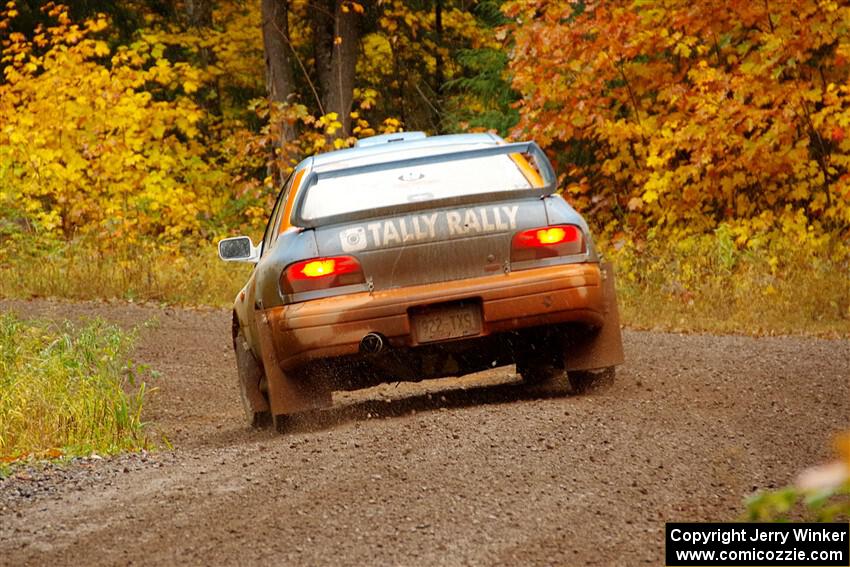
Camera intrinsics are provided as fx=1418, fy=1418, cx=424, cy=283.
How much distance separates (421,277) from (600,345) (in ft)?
4.04

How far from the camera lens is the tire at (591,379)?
8.51 meters

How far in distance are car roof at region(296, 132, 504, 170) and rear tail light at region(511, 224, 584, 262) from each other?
92 cm

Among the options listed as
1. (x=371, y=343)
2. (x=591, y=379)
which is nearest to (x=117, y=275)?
(x=591, y=379)

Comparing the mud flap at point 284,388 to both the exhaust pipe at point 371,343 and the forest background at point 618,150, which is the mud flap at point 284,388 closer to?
the exhaust pipe at point 371,343

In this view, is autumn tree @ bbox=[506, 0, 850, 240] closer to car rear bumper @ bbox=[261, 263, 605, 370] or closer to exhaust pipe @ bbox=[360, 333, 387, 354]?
car rear bumper @ bbox=[261, 263, 605, 370]

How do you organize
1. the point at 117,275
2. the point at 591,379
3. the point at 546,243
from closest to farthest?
the point at 546,243
the point at 591,379
the point at 117,275

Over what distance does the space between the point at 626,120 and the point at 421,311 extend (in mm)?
12979

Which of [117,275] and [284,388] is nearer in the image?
[284,388]

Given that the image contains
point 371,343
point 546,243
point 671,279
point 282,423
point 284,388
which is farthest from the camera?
point 671,279

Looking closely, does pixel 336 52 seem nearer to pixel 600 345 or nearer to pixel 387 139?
pixel 387 139

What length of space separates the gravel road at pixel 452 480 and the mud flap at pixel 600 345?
21cm

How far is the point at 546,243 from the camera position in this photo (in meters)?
7.80

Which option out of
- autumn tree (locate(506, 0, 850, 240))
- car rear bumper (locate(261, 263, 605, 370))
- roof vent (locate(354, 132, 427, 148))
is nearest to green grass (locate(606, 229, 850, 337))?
autumn tree (locate(506, 0, 850, 240))

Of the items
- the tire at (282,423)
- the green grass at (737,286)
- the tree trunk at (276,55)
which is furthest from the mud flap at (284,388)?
the tree trunk at (276,55)
